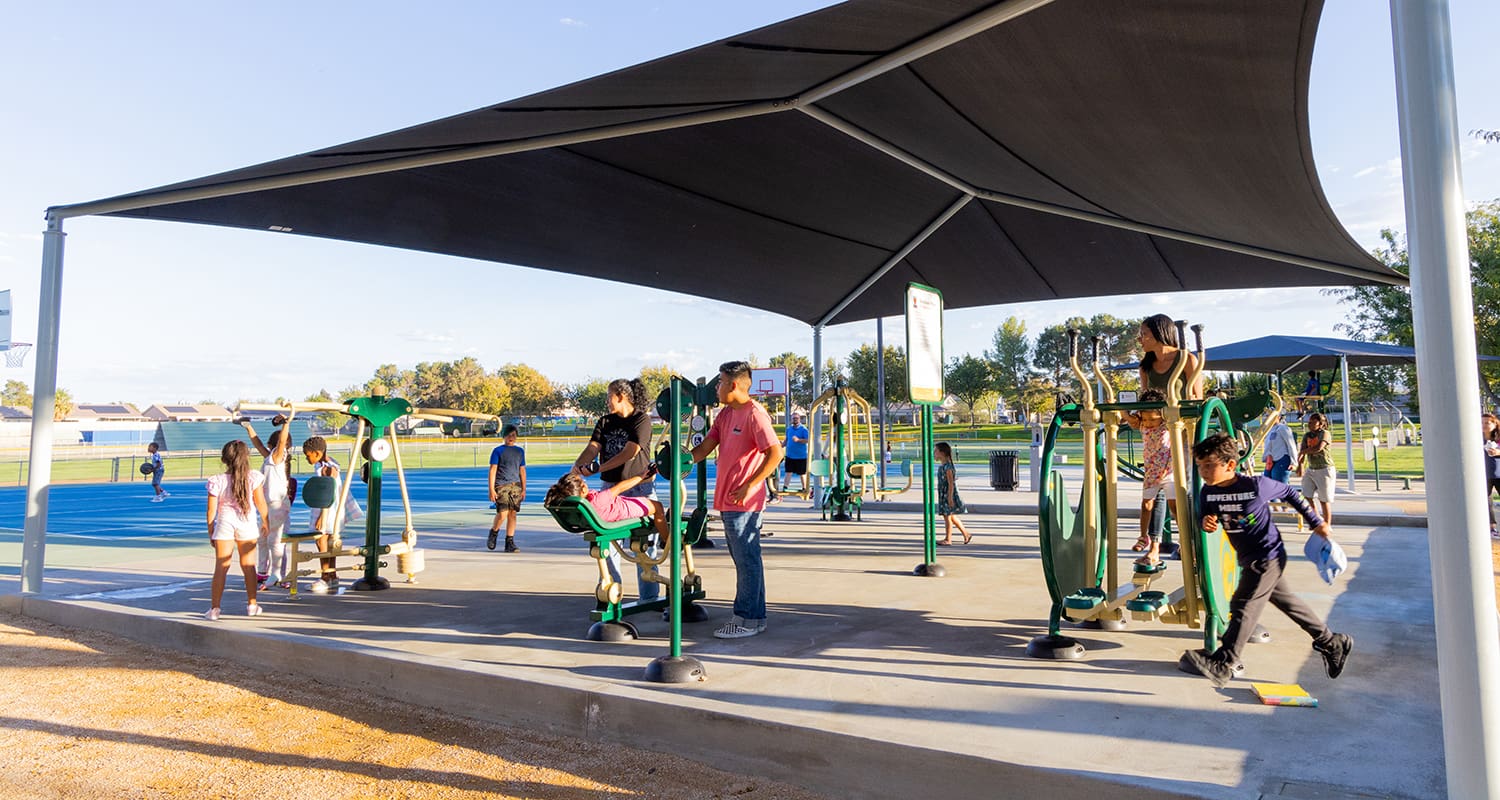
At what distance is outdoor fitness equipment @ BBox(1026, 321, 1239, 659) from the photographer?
14.9ft

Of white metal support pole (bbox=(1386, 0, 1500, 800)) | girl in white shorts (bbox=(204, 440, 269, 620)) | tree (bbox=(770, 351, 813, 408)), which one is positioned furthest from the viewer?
tree (bbox=(770, 351, 813, 408))

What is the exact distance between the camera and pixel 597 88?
479 cm

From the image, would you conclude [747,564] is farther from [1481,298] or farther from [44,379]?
[1481,298]

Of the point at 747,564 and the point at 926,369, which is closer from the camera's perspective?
the point at 747,564

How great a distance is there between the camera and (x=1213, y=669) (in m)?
4.30

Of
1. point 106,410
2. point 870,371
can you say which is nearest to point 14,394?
point 106,410

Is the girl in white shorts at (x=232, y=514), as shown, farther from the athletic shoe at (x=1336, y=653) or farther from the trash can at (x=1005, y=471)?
the trash can at (x=1005, y=471)

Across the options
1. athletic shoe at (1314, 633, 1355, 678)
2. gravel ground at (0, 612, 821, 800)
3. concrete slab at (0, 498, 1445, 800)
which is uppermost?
athletic shoe at (1314, 633, 1355, 678)

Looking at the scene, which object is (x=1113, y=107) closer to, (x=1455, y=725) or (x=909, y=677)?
(x=909, y=677)

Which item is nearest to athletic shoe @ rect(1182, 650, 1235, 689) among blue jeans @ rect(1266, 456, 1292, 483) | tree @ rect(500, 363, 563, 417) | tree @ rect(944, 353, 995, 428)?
blue jeans @ rect(1266, 456, 1292, 483)

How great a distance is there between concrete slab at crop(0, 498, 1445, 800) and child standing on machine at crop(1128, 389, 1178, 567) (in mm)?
580

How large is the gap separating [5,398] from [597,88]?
558ft

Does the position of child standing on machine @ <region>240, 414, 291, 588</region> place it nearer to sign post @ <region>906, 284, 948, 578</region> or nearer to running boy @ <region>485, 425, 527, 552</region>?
running boy @ <region>485, 425, 527, 552</region>

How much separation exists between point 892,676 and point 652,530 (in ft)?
7.49
